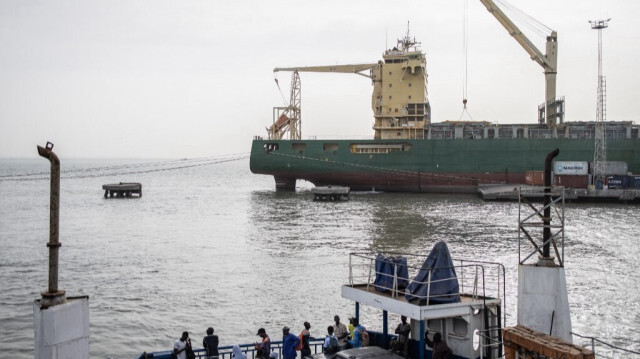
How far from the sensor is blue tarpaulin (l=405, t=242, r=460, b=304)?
10.2m

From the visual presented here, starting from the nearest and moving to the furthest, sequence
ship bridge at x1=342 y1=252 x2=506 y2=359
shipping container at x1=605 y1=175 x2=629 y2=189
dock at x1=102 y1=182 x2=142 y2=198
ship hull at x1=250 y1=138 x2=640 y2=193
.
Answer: ship bridge at x1=342 y1=252 x2=506 y2=359
shipping container at x1=605 y1=175 x2=629 y2=189
ship hull at x1=250 y1=138 x2=640 y2=193
dock at x1=102 y1=182 x2=142 y2=198

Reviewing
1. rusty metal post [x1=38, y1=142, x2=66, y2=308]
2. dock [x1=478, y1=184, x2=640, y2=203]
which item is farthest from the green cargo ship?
rusty metal post [x1=38, y1=142, x2=66, y2=308]

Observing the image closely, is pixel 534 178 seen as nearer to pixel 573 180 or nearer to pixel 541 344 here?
pixel 573 180

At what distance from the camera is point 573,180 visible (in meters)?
65.1

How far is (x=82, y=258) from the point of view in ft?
105

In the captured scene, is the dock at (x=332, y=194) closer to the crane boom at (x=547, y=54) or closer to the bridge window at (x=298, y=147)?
the bridge window at (x=298, y=147)

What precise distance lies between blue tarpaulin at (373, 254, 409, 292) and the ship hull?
59.6 meters

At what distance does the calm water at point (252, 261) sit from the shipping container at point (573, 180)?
7.09m

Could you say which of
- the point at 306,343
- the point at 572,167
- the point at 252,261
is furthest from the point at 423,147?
the point at 306,343

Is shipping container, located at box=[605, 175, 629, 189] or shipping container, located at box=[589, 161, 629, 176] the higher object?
shipping container, located at box=[589, 161, 629, 176]

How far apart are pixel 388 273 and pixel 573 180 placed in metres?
60.2

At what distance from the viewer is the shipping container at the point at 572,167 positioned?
6662 cm

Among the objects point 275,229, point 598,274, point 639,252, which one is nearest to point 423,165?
point 275,229

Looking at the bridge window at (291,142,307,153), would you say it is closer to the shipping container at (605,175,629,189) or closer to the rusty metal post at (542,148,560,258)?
the shipping container at (605,175,629,189)
